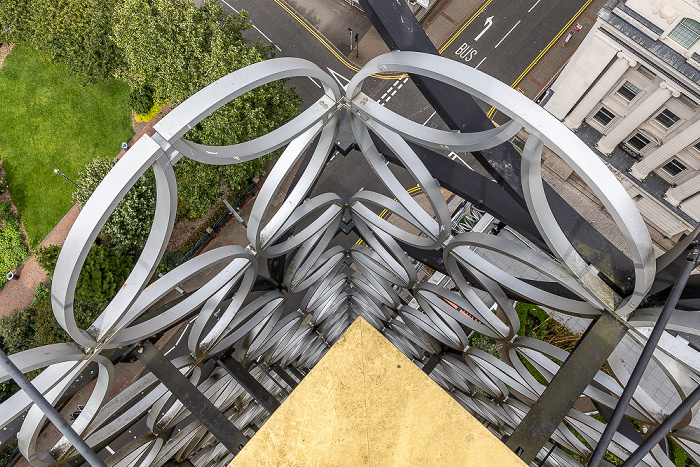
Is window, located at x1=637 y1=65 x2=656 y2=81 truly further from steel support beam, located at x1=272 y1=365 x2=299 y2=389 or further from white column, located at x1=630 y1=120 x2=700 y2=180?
steel support beam, located at x1=272 y1=365 x2=299 y2=389

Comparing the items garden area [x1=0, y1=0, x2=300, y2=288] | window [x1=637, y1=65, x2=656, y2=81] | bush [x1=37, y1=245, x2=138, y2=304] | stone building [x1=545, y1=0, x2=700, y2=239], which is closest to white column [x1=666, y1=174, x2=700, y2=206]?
stone building [x1=545, y1=0, x2=700, y2=239]

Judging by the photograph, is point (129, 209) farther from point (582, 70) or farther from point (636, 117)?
point (636, 117)

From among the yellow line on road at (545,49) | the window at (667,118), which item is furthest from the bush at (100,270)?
the window at (667,118)

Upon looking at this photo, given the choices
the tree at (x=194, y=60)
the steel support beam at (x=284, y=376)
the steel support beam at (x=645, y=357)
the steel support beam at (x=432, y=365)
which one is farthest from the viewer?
the tree at (x=194, y=60)

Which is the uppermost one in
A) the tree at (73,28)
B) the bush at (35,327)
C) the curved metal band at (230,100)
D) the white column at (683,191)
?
the white column at (683,191)

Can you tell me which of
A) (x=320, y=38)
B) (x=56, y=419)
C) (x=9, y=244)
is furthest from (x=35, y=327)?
(x=320, y=38)

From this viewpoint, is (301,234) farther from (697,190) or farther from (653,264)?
(697,190)

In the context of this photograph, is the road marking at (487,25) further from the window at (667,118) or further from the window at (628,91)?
the window at (667,118)

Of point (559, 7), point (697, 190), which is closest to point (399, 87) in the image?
point (559, 7)
